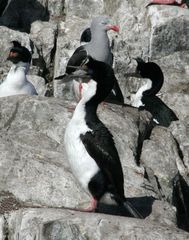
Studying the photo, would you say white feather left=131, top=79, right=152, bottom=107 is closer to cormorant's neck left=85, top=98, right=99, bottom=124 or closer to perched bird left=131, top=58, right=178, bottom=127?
Result: perched bird left=131, top=58, right=178, bottom=127

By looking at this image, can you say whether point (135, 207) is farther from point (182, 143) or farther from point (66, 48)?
point (66, 48)

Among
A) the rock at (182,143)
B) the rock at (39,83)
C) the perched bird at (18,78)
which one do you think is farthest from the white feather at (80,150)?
the rock at (39,83)

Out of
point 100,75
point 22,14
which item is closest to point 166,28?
point 22,14

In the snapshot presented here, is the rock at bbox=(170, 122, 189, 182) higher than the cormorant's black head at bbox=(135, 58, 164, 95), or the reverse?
the cormorant's black head at bbox=(135, 58, 164, 95)

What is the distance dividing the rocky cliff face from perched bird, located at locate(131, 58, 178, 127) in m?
0.36

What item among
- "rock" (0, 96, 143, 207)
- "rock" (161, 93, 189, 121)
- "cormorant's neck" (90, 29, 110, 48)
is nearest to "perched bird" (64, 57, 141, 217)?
"rock" (0, 96, 143, 207)

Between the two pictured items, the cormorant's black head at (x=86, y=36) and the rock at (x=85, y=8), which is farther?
the rock at (x=85, y=8)

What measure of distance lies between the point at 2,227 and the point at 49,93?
30.6 feet

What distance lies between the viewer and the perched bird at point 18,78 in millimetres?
17375

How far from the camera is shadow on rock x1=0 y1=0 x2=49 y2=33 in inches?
864

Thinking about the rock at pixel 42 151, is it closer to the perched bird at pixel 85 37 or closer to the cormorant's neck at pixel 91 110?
the cormorant's neck at pixel 91 110

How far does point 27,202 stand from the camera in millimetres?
11891

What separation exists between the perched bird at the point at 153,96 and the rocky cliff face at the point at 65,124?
0.36 m

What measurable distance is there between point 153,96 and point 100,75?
783cm
